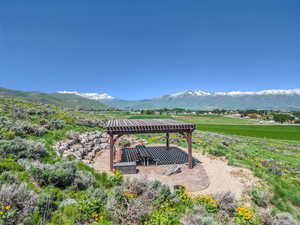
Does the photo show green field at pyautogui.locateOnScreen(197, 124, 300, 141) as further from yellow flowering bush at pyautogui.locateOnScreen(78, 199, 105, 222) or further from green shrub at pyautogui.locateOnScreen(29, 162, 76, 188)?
yellow flowering bush at pyautogui.locateOnScreen(78, 199, 105, 222)

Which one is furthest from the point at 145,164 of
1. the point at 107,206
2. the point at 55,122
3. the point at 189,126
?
the point at 55,122

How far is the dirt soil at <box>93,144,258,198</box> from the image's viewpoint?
7.05 meters

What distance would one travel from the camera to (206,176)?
817cm

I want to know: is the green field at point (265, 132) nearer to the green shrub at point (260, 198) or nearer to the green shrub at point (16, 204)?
the green shrub at point (260, 198)

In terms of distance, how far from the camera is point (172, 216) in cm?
332

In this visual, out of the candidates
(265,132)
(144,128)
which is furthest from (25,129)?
(265,132)

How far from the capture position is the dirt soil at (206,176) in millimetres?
7051

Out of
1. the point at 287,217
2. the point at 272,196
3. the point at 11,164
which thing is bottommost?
the point at 272,196

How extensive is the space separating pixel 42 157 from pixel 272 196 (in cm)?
1051

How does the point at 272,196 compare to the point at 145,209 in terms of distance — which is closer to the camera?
the point at 145,209

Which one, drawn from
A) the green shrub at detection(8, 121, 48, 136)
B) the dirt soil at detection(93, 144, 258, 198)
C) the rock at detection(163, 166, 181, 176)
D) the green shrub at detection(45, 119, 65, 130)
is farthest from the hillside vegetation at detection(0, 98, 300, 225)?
the green shrub at detection(45, 119, 65, 130)

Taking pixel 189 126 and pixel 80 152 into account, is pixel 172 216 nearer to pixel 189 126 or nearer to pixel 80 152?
pixel 189 126

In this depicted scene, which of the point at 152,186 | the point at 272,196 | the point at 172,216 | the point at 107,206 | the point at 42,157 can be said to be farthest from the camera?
the point at 42,157

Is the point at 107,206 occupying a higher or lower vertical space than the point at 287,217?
higher
